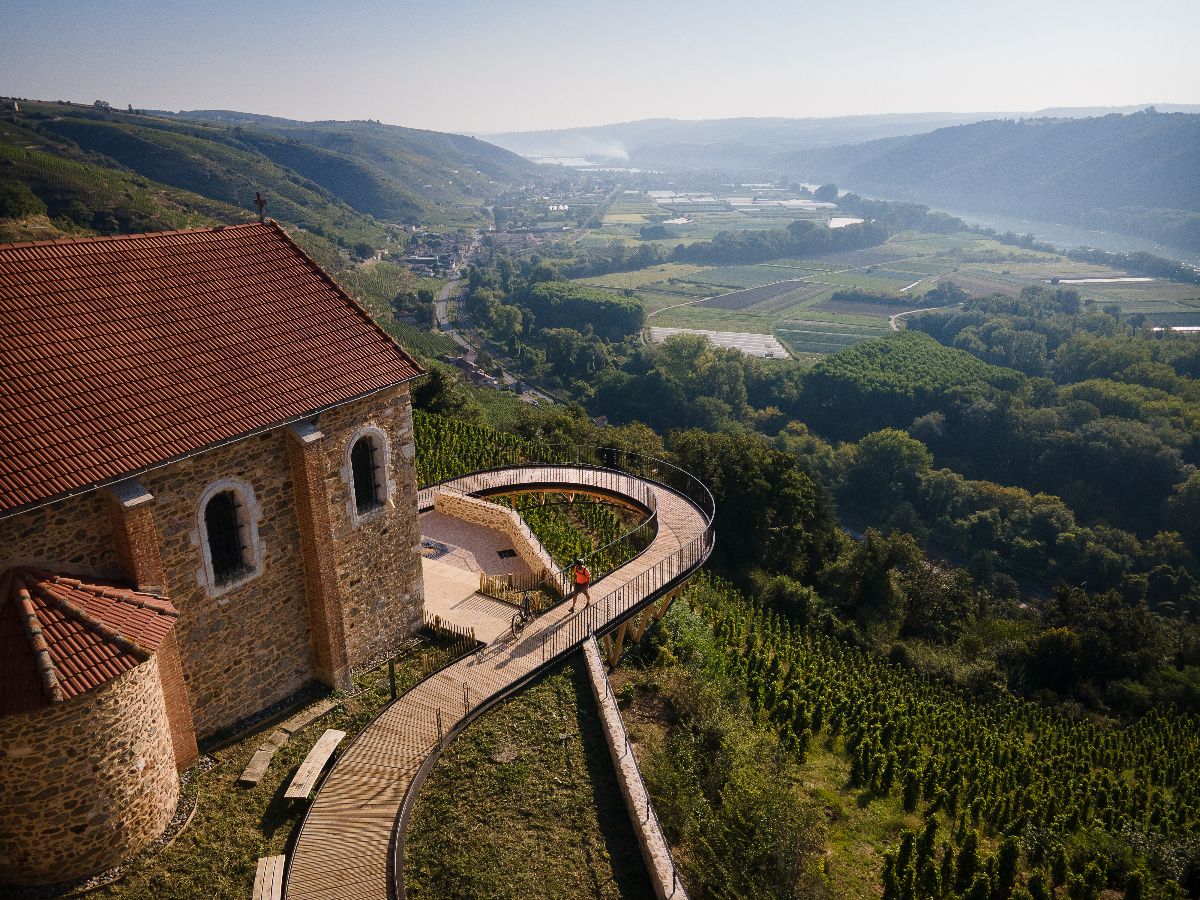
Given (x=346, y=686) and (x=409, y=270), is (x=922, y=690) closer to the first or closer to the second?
(x=346, y=686)

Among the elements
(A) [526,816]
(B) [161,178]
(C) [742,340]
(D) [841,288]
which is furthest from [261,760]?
(D) [841,288]

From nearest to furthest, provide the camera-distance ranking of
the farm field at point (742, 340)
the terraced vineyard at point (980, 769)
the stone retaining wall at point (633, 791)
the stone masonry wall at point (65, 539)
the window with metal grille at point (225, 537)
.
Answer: the stone masonry wall at point (65, 539) < the stone retaining wall at point (633, 791) < the window with metal grille at point (225, 537) < the terraced vineyard at point (980, 769) < the farm field at point (742, 340)

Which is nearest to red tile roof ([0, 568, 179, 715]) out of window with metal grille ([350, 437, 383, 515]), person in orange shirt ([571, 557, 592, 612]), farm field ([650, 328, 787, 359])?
window with metal grille ([350, 437, 383, 515])

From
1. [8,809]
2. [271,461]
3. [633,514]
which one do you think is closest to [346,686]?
[271,461]

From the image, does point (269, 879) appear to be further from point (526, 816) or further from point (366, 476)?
point (366, 476)

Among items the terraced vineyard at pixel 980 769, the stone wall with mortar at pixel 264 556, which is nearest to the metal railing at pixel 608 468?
the stone wall with mortar at pixel 264 556

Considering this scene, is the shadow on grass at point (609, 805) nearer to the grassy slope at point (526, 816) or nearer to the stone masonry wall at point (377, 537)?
the grassy slope at point (526, 816)

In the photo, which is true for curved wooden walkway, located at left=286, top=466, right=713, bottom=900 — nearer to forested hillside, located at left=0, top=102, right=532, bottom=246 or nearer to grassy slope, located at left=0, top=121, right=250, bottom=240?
grassy slope, located at left=0, top=121, right=250, bottom=240
